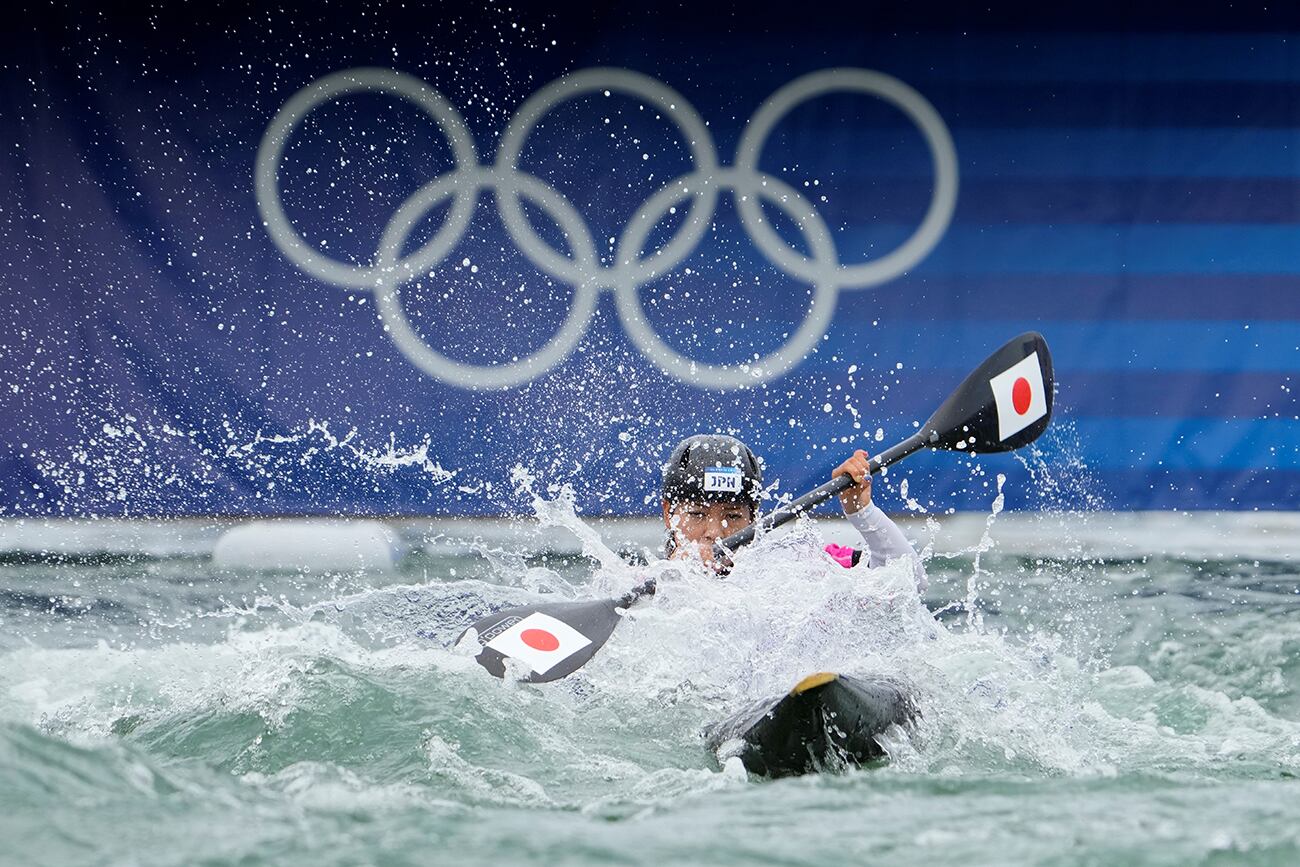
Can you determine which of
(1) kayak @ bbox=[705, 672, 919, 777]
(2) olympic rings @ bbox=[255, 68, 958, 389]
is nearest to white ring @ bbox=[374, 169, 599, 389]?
(2) olympic rings @ bbox=[255, 68, 958, 389]

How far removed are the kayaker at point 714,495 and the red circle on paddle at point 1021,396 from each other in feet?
2.72

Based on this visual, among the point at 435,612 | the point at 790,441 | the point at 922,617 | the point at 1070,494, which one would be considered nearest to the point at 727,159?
the point at 790,441

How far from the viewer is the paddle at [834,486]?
4.25 metres

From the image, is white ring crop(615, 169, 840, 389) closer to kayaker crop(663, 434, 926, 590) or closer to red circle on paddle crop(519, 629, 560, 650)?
kayaker crop(663, 434, 926, 590)

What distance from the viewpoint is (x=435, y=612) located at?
558 centimetres

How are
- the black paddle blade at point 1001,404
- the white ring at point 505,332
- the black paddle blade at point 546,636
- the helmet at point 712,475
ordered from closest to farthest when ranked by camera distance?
the black paddle blade at point 546,636
the helmet at point 712,475
the black paddle blade at point 1001,404
the white ring at point 505,332

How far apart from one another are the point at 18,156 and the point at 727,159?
314cm

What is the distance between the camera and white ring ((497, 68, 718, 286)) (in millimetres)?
7312

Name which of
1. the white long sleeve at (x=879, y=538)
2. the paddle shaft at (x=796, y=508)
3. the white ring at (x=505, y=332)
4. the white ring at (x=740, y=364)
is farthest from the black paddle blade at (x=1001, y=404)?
the white ring at (x=505, y=332)

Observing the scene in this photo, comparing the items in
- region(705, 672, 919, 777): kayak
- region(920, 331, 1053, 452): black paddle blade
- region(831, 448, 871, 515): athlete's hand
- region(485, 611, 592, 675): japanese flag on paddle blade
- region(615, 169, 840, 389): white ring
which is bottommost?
region(705, 672, 919, 777): kayak

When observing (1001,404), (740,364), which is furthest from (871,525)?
(740,364)

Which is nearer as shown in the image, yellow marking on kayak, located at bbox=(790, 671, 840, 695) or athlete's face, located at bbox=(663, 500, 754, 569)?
yellow marking on kayak, located at bbox=(790, 671, 840, 695)

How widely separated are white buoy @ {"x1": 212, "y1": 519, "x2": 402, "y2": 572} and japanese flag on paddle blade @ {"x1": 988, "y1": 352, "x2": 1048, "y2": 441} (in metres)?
3.01

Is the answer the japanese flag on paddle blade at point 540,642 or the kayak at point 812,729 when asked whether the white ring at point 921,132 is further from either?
the kayak at point 812,729
